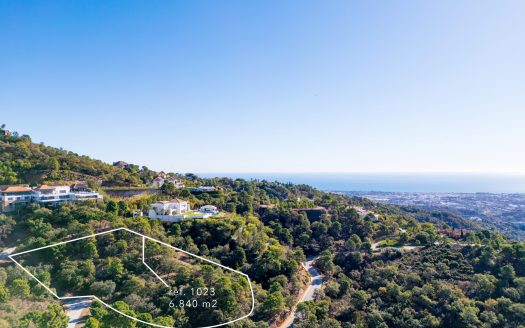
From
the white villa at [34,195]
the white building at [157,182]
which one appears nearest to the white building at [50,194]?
the white villa at [34,195]

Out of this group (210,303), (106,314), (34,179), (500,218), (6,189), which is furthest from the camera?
(500,218)

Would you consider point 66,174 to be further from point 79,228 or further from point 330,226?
point 330,226

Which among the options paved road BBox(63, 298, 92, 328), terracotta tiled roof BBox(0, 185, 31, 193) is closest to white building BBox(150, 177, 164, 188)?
terracotta tiled roof BBox(0, 185, 31, 193)

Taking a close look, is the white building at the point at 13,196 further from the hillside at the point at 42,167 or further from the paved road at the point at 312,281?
the paved road at the point at 312,281

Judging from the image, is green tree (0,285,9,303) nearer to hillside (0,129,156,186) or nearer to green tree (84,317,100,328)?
green tree (84,317,100,328)

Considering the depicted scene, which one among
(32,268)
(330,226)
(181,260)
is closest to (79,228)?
(32,268)

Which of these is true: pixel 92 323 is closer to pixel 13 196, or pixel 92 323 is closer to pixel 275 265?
pixel 275 265
